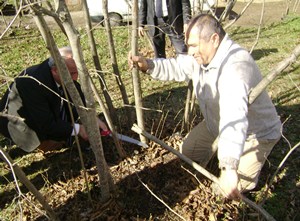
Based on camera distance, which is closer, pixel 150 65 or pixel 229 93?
pixel 229 93

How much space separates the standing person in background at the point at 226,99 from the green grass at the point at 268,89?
28 centimetres

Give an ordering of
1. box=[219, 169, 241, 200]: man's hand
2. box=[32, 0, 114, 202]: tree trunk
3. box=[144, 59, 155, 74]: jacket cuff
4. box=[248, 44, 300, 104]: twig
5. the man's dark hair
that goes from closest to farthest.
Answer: box=[248, 44, 300, 104]: twig < box=[32, 0, 114, 202]: tree trunk < box=[219, 169, 241, 200]: man's hand < the man's dark hair < box=[144, 59, 155, 74]: jacket cuff

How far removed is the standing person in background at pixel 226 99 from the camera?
1.90m

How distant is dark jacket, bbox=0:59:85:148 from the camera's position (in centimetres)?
293

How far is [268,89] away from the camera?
4.59 m

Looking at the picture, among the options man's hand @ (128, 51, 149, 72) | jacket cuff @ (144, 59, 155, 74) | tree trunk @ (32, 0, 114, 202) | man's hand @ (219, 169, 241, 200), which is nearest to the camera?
tree trunk @ (32, 0, 114, 202)

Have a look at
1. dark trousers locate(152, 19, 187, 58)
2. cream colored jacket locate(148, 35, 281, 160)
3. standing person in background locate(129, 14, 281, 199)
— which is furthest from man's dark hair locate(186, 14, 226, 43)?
dark trousers locate(152, 19, 187, 58)

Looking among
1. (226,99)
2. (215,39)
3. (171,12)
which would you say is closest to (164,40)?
(171,12)

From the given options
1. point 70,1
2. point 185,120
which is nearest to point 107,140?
point 185,120

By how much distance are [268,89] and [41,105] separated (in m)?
3.34

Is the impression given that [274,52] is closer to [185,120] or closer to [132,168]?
[185,120]

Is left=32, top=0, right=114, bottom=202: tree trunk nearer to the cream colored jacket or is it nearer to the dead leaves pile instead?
the dead leaves pile

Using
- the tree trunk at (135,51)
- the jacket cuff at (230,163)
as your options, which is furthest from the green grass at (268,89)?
the jacket cuff at (230,163)

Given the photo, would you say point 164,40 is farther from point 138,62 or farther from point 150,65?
point 138,62
